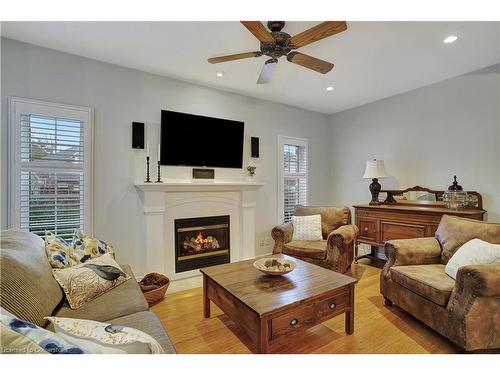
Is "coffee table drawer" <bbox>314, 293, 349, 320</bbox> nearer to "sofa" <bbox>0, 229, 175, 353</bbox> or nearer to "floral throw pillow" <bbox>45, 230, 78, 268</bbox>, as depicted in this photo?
"sofa" <bbox>0, 229, 175, 353</bbox>

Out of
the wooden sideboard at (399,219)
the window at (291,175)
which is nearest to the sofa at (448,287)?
the wooden sideboard at (399,219)

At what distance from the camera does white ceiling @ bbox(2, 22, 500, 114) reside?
7.07 ft

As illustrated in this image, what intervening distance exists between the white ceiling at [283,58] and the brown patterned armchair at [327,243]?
1.83 meters

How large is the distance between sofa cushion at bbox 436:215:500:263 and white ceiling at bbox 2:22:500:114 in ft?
5.67

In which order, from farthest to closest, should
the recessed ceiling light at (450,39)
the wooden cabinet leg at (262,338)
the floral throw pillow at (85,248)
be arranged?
the recessed ceiling light at (450,39) < the floral throw pillow at (85,248) < the wooden cabinet leg at (262,338)

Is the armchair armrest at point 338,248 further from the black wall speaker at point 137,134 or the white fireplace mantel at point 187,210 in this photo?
the black wall speaker at point 137,134

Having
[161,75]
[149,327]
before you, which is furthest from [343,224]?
[161,75]

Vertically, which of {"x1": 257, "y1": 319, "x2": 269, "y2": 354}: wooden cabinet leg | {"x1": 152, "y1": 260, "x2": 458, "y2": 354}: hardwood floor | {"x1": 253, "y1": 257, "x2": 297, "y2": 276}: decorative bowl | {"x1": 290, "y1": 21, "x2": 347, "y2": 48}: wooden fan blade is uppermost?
{"x1": 290, "y1": 21, "x2": 347, "y2": 48}: wooden fan blade

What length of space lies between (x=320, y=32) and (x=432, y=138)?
2636mm

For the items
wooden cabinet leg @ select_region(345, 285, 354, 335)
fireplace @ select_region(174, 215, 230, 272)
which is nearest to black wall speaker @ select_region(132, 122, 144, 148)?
fireplace @ select_region(174, 215, 230, 272)

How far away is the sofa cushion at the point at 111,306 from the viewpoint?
1.48m

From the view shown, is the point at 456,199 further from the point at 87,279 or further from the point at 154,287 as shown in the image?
the point at 87,279

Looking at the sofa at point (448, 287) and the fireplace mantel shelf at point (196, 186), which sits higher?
the fireplace mantel shelf at point (196, 186)
